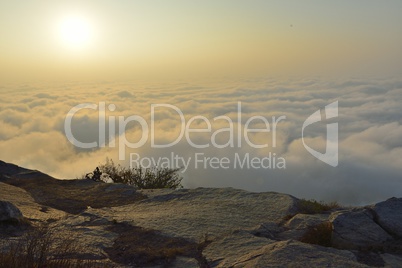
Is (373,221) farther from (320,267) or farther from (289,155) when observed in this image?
(289,155)

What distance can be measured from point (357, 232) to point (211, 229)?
80.9 inches

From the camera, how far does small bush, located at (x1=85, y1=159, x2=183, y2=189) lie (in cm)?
1298

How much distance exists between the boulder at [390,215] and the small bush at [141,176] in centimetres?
735

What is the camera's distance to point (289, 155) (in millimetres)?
138500

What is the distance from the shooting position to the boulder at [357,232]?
560 centimetres

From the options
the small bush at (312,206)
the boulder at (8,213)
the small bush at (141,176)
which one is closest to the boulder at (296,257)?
the small bush at (312,206)

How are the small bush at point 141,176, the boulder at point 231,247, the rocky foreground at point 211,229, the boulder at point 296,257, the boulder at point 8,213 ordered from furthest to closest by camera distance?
1. the small bush at point 141,176
2. the boulder at point 8,213
3. the boulder at point 231,247
4. the rocky foreground at point 211,229
5. the boulder at point 296,257

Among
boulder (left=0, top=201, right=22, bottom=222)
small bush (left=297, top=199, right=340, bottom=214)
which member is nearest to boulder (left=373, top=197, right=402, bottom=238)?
small bush (left=297, top=199, right=340, bottom=214)

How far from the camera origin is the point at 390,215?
6215 mm

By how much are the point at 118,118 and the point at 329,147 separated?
7093cm

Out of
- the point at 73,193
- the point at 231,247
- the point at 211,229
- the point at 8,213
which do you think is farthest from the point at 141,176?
the point at 231,247

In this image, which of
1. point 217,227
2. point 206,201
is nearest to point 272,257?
point 217,227

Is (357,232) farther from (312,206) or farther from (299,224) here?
(312,206)
